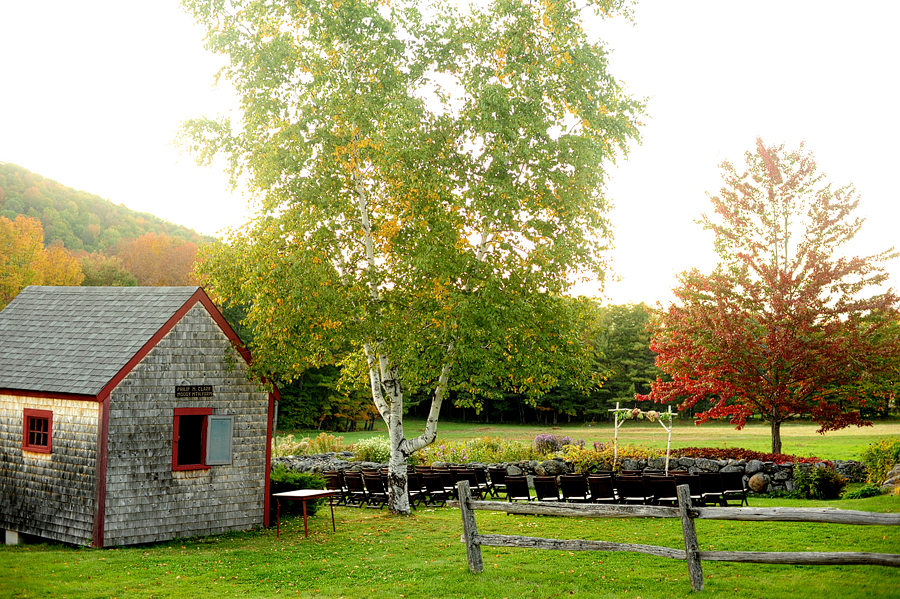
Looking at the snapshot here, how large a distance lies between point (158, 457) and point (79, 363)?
2342mm

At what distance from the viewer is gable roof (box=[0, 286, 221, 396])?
13.0m

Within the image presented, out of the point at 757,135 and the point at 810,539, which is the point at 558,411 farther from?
the point at 810,539

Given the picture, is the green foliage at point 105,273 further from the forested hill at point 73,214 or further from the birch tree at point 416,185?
the birch tree at point 416,185

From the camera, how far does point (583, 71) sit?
14.8 meters

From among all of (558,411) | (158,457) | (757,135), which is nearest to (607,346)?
(558,411)

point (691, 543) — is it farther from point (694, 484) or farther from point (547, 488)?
point (694, 484)

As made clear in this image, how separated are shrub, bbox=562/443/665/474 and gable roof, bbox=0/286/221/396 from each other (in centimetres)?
1016

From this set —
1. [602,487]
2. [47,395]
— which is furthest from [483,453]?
[47,395]

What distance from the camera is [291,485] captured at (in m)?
16.2

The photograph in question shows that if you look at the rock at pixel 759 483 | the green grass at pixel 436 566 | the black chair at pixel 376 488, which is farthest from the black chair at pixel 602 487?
the rock at pixel 759 483

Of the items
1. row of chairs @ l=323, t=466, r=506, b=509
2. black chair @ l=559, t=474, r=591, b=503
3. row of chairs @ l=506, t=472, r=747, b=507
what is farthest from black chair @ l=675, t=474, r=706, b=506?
row of chairs @ l=323, t=466, r=506, b=509

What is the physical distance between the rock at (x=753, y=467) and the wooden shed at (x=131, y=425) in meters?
12.0

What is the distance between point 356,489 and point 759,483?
398 inches

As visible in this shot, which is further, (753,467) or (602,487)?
(753,467)
